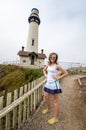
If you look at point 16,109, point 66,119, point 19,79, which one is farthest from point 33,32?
point 16,109

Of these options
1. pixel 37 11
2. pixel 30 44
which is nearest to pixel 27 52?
pixel 30 44

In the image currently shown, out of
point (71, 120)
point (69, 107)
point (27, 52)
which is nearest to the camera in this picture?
point (71, 120)

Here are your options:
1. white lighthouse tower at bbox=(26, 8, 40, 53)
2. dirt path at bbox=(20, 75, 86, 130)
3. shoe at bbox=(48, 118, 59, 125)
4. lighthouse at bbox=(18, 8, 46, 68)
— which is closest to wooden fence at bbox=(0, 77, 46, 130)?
dirt path at bbox=(20, 75, 86, 130)

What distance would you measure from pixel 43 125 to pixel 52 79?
3.54 ft

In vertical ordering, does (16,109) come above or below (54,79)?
below

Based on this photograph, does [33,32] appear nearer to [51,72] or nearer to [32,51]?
[32,51]

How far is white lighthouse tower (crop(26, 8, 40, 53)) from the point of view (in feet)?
116

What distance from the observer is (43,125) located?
368 centimetres

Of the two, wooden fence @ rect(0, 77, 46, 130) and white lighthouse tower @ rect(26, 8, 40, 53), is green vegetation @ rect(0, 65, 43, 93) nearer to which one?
wooden fence @ rect(0, 77, 46, 130)

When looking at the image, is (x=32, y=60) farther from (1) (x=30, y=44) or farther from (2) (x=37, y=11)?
(2) (x=37, y=11)

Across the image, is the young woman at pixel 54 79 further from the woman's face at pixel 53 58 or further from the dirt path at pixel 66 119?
the dirt path at pixel 66 119

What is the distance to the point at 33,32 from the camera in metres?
36.7

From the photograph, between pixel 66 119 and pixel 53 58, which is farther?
pixel 66 119

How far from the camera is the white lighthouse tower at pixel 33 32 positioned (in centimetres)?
3531
